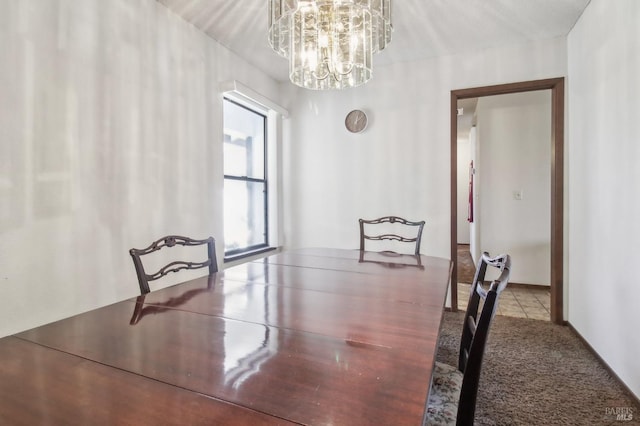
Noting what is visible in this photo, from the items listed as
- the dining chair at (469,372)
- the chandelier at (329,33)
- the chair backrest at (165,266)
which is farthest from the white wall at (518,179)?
the chair backrest at (165,266)

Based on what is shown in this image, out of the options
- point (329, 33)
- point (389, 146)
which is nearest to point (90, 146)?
point (329, 33)

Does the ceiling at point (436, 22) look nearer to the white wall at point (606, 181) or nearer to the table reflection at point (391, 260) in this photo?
the white wall at point (606, 181)

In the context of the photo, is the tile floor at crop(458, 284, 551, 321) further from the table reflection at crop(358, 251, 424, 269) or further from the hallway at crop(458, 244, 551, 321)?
the table reflection at crop(358, 251, 424, 269)

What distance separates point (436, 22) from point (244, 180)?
85.9 inches

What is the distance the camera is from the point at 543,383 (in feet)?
6.00

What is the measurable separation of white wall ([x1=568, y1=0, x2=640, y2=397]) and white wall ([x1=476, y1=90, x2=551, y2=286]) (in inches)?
50.2

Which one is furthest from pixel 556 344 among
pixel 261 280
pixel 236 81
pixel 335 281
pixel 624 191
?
pixel 236 81

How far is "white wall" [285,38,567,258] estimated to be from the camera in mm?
2898

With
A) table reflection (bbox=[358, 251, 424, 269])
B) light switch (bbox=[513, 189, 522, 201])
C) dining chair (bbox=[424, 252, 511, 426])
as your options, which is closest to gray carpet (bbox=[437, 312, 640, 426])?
dining chair (bbox=[424, 252, 511, 426])

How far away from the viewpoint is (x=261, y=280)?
1.48 meters

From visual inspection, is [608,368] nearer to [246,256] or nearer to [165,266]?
[165,266]

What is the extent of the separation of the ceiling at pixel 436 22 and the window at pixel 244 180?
616mm

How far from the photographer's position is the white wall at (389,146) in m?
Result: 2.90

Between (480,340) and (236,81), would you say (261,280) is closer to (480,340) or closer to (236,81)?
(480,340)
